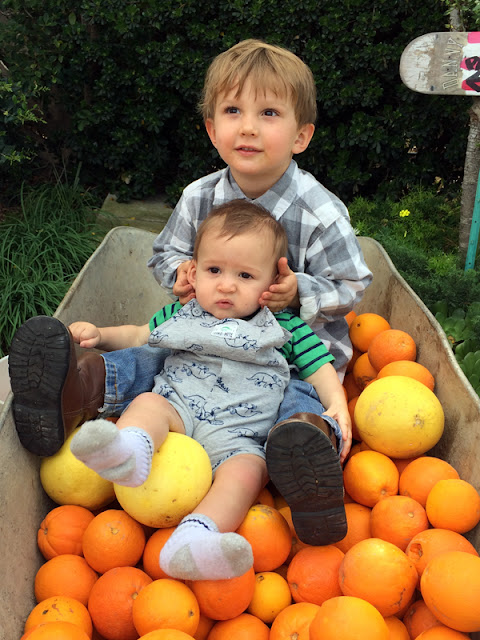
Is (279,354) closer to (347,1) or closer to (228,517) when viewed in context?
(228,517)

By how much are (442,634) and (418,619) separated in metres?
0.13

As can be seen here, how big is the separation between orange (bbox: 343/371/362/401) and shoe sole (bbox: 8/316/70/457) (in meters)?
1.33

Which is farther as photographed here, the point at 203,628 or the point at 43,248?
the point at 43,248

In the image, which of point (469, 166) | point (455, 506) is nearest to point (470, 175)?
point (469, 166)

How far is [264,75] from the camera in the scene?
2072 mm

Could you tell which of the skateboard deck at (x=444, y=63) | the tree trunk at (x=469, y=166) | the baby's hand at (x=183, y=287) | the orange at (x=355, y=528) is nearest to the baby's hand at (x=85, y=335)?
the baby's hand at (x=183, y=287)

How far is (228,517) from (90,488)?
0.46 metres

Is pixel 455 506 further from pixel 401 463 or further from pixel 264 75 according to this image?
pixel 264 75

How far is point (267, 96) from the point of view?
6.83 feet

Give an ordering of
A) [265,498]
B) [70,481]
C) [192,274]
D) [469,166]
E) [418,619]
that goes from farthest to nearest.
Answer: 1. [469,166]
2. [192,274]
3. [265,498]
4. [70,481]
5. [418,619]

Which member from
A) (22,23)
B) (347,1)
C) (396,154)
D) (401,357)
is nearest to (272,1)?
(347,1)

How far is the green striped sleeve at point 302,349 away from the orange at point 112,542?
77cm

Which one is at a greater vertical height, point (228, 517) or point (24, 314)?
point (228, 517)

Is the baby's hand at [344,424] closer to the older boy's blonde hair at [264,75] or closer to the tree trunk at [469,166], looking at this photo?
the older boy's blonde hair at [264,75]
